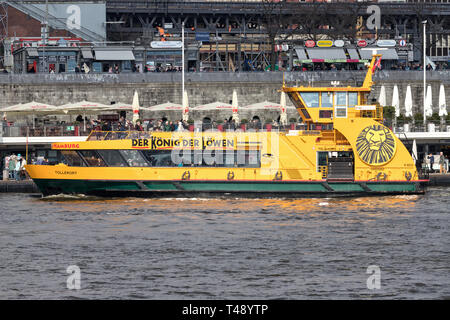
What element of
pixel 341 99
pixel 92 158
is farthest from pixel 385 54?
pixel 92 158

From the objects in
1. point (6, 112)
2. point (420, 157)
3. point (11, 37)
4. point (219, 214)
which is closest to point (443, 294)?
point (219, 214)

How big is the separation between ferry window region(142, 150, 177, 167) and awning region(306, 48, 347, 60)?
38643mm

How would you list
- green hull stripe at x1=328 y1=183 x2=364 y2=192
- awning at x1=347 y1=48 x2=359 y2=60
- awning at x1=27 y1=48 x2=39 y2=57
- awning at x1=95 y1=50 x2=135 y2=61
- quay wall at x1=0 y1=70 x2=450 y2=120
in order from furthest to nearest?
awning at x1=347 y1=48 x2=359 y2=60 < awning at x1=95 y1=50 x2=135 y2=61 < awning at x1=27 y1=48 x2=39 y2=57 < quay wall at x1=0 y1=70 x2=450 y2=120 < green hull stripe at x1=328 y1=183 x2=364 y2=192

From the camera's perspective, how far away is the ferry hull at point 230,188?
144ft

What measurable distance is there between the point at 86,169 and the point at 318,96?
1081 centimetres

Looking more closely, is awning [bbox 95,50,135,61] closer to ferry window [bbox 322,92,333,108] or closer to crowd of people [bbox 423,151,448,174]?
crowd of people [bbox 423,151,448,174]

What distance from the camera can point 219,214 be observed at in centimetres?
3906

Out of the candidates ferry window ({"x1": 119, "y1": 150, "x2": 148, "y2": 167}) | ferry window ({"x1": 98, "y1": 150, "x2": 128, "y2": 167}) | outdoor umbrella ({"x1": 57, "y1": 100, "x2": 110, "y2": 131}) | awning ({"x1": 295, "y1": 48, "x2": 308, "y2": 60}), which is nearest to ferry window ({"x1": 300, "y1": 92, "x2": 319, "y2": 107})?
ferry window ({"x1": 119, "y1": 150, "x2": 148, "y2": 167})

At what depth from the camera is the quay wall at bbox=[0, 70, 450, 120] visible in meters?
71.8

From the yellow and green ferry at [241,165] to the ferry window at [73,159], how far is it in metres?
0.04

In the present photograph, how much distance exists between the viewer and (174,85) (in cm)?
7294

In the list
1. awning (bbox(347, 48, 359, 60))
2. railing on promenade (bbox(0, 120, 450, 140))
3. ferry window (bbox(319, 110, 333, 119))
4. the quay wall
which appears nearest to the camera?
railing on promenade (bbox(0, 120, 450, 140))

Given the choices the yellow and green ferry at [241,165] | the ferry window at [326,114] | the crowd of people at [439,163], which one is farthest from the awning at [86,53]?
the ferry window at [326,114]
